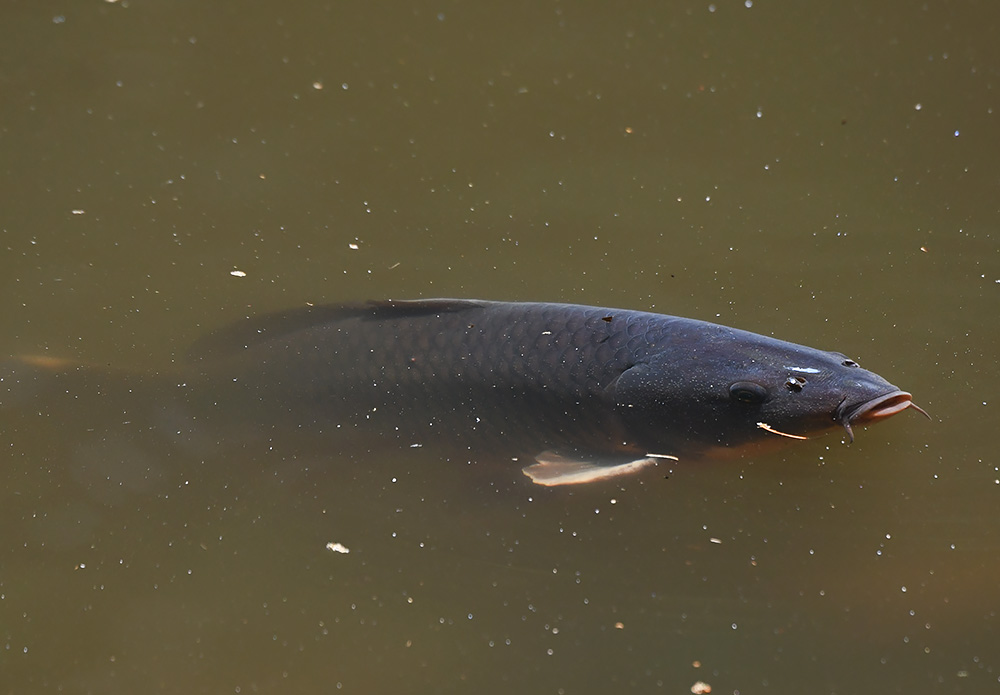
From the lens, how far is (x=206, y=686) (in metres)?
2.83

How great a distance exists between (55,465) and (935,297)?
385cm

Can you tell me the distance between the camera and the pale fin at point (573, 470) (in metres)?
3.14

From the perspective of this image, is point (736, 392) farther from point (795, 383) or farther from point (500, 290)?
point (500, 290)

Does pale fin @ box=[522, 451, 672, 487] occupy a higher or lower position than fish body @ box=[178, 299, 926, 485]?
lower

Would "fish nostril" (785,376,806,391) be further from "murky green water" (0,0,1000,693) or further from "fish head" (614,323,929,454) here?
"murky green water" (0,0,1000,693)

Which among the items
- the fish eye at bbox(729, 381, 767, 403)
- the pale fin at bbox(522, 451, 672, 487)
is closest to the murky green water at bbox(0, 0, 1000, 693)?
the pale fin at bbox(522, 451, 672, 487)

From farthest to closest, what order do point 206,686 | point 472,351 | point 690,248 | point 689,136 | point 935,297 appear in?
point 689,136 → point 690,248 → point 935,297 → point 472,351 → point 206,686

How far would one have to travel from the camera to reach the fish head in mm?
2967

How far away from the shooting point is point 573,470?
3172 mm

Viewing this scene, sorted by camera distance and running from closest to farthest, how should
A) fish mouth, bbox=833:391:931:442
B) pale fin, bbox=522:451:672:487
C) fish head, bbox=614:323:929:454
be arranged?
fish mouth, bbox=833:391:931:442
fish head, bbox=614:323:929:454
pale fin, bbox=522:451:672:487

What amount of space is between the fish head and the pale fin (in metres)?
0.10

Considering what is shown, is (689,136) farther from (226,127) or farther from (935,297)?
(226,127)

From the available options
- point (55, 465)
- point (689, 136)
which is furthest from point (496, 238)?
point (55, 465)

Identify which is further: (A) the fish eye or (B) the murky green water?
(A) the fish eye
